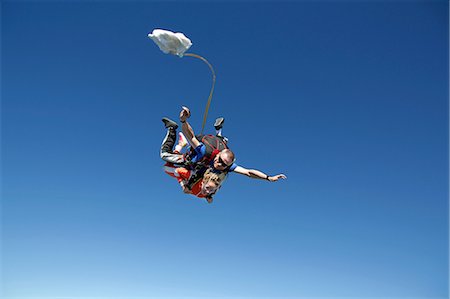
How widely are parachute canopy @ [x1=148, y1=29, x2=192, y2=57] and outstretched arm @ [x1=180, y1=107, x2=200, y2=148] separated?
0.95 metres

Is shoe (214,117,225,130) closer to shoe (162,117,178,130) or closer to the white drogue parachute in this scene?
shoe (162,117,178,130)

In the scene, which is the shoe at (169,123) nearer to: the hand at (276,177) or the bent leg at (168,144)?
the bent leg at (168,144)

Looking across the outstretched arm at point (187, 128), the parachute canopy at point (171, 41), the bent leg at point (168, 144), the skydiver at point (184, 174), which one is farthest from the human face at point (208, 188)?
the parachute canopy at point (171, 41)

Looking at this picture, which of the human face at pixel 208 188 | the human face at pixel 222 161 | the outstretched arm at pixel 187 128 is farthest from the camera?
the human face at pixel 208 188

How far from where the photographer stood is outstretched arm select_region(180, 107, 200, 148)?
304 inches

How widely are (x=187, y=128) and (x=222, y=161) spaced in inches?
33.8

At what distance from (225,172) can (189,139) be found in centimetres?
96

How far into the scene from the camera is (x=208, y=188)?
8.42m

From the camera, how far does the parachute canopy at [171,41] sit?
729 centimetres

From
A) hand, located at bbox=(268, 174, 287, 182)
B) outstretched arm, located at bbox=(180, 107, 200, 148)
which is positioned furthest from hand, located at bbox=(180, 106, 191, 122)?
hand, located at bbox=(268, 174, 287, 182)

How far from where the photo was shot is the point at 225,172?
858 centimetres

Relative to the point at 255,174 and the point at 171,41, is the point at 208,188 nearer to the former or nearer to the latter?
the point at 255,174

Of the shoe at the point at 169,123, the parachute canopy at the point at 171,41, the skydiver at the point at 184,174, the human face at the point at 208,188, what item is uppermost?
the parachute canopy at the point at 171,41

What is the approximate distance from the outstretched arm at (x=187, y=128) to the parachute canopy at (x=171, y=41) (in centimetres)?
95
